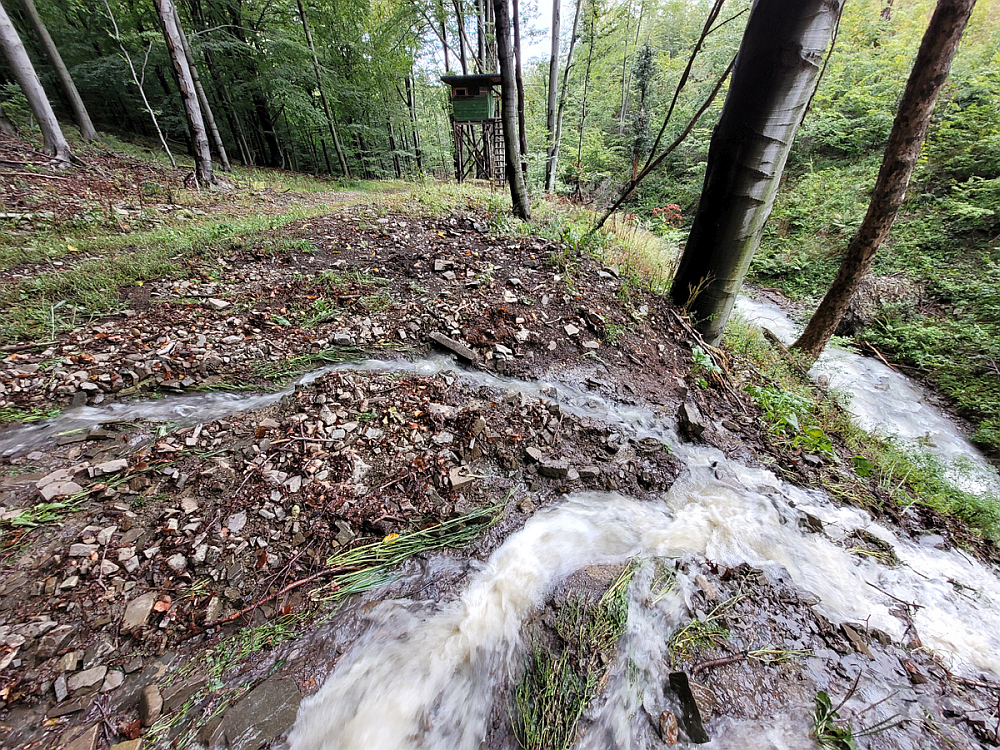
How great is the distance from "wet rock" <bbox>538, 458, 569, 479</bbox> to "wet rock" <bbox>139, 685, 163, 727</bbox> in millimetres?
2207

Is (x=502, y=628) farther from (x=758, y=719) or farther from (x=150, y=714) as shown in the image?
(x=150, y=714)

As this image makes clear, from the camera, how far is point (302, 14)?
1223 centimetres

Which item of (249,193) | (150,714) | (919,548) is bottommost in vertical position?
(919,548)

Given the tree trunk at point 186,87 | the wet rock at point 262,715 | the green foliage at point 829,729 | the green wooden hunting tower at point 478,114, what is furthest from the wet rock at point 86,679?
the green wooden hunting tower at point 478,114

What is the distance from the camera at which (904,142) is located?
14.5 ft

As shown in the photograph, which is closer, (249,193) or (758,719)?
(758,719)

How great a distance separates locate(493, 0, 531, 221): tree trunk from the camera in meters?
4.88

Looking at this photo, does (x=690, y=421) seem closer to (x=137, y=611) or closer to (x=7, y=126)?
(x=137, y=611)

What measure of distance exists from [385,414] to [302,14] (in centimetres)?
1611

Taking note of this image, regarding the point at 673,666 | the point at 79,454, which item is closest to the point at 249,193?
the point at 79,454

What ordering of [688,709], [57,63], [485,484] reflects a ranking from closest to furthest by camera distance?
[688,709], [485,484], [57,63]

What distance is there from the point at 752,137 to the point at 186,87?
10.3 metres

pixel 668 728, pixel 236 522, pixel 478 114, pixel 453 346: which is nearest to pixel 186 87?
pixel 478 114

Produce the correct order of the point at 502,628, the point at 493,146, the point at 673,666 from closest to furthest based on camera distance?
the point at 673,666, the point at 502,628, the point at 493,146
